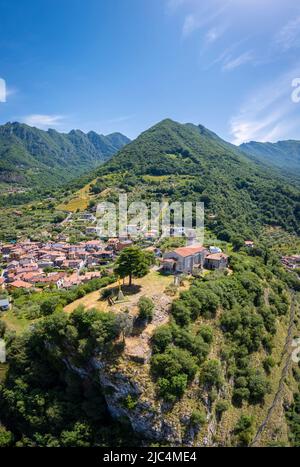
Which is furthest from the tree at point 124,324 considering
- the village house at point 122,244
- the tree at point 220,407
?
the village house at point 122,244

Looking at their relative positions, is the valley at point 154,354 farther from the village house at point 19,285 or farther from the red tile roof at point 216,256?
the village house at point 19,285

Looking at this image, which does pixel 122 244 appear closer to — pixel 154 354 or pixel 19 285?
pixel 19 285

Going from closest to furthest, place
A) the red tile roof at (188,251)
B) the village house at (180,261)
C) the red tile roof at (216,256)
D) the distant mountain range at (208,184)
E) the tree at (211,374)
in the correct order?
the tree at (211,374)
the village house at (180,261)
the red tile roof at (188,251)
the red tile roof at (216,256)
the distant mountain range at (208,184)

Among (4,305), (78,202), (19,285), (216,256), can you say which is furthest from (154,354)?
(78,202)

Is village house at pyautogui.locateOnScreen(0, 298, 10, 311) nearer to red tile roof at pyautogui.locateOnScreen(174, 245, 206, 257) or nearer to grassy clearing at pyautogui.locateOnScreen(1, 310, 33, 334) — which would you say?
grassy clearing at pyautogui.locateOnScreen(1, 310, 33, 334)

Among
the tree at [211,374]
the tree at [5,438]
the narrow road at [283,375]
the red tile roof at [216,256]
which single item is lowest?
the tree at [5,438]
